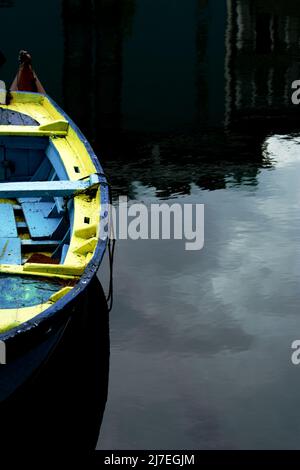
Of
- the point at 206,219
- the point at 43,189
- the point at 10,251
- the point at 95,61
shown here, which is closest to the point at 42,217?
the point at 10,251

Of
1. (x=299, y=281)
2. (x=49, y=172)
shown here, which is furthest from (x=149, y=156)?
(x=299, y=281)

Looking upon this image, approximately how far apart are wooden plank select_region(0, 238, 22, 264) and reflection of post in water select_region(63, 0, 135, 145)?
8.85m

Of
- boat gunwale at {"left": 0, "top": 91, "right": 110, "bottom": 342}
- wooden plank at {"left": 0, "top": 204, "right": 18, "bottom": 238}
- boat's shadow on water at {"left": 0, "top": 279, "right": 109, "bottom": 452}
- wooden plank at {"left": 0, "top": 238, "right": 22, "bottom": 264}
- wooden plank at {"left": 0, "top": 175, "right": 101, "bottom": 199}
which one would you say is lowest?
boat's shadow on water at {"left": 0, "top": 279, "right": 109, "bottom": 452}

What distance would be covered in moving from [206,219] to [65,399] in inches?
242

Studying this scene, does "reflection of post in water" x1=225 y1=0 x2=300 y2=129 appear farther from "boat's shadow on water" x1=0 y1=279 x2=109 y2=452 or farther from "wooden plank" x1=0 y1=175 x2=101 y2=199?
"boat's shadow on water" x1=0 y1=279 x2=109 y2=452

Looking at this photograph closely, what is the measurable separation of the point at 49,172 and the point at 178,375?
525 cm

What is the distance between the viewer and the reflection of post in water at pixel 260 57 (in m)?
23.4

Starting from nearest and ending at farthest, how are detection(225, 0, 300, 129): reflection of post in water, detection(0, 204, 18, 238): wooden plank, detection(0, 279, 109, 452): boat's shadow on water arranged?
1. detection(0, 279, 109, 452): boat's shadow on water
2. detection(0, 204, 18, 238): wooden plank
3. detection(225, 0, 300, 129): reflection of post in water

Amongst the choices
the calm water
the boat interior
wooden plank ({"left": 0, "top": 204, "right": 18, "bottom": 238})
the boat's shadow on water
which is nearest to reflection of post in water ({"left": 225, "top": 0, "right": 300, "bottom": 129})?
the calm water

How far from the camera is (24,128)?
14336mm

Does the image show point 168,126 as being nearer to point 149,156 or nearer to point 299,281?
point 149,156

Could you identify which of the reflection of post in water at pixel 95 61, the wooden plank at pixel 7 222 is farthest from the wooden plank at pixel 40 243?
the reflection of post in water at pixel 95 61

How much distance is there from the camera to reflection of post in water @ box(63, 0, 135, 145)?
75.8ft

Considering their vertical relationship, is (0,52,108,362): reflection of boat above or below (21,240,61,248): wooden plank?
above
